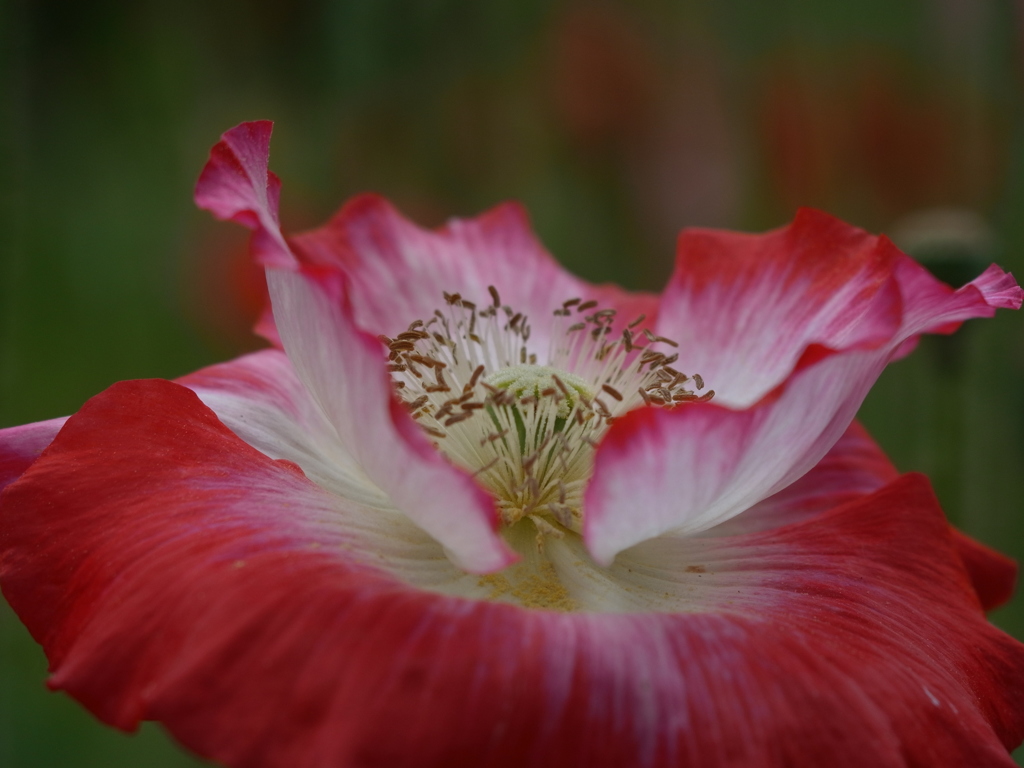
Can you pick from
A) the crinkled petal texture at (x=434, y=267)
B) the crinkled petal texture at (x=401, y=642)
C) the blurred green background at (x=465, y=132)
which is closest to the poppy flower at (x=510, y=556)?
the crinkled petal texture at (x=401, y=642)

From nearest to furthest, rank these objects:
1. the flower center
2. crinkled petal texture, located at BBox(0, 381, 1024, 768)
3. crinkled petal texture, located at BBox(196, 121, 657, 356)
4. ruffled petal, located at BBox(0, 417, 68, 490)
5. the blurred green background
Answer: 1. crinkled petal texture, located at BBox(0, 381, 1024, 768)
2. ruffled petal, located at BBox(0, 417, 68, 490)
3. the flower center
4. crinkled petal texture, located at BBox(196, 121, 657, 356)
5. the blurred green background

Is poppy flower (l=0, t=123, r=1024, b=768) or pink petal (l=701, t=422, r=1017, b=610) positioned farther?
pink petal (l=701, t=422, r=1017, b=610)

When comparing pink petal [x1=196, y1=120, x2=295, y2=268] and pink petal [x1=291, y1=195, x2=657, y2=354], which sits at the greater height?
pink petal [x1=196, y1=120, x2=295, y2=268]

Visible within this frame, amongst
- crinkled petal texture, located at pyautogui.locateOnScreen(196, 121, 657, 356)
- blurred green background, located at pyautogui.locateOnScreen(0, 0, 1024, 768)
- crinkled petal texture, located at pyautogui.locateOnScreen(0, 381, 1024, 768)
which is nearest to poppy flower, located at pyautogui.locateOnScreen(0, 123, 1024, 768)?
crinkled petal texture, located at pyautogui.locateOnScreen(0, 381, 1024, 768)

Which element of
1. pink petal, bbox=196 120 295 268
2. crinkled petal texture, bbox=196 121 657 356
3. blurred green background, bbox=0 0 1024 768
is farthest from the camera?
blurred green background, bbox=0 0 1024 768

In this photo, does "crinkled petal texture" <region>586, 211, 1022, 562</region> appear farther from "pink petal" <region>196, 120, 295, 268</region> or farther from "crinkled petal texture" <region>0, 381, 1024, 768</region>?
"pink petal" <region>196, 120, 295, 268</region>

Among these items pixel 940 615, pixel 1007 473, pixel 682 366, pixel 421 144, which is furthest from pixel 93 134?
pixel 940 615

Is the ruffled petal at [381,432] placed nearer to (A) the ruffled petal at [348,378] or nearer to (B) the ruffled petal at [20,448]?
(A) the ruffled petal at [348,378]

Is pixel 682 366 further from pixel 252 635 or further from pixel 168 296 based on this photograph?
pixel 168 296
